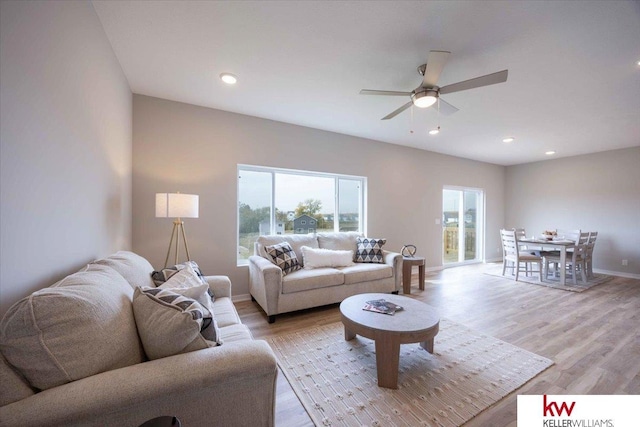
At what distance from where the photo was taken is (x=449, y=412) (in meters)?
1.54

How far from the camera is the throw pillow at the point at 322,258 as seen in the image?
131 inches

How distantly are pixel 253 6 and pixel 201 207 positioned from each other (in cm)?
237

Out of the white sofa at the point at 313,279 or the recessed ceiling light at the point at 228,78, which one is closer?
the recessed ceiling light at the point at 228,78

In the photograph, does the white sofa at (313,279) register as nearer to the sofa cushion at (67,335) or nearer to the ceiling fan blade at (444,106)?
the sofa cushion at (67,335)

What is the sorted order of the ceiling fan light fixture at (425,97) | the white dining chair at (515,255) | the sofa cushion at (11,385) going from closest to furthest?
the sofa cushion at (11,385) → the ceiling fan light fixture at (425,97) → the white dining chair at (515,255)

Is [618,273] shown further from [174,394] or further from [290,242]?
[174,394]

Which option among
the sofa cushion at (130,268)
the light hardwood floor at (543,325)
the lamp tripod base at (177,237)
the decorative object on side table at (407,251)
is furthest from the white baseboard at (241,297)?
the decorative object on side table at (407,251)

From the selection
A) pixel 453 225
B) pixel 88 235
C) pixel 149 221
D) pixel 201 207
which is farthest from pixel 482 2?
pixel 453 225

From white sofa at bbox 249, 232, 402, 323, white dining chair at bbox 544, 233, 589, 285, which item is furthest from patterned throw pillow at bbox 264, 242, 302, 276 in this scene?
white dining chair at bbox 544, 233, 589, 285

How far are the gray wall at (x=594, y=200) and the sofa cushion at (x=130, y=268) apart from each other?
811cm

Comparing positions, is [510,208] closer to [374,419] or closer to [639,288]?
[639,288]

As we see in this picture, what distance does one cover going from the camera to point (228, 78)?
2561 mm

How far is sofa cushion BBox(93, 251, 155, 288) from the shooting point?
1.51m

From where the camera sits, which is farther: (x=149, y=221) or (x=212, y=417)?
(x=149, y=221)
